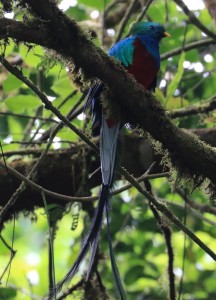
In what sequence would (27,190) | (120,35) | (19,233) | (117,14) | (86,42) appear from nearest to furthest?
(86,42)
(27,190)
(120,35)
(117,14)
(19,233)

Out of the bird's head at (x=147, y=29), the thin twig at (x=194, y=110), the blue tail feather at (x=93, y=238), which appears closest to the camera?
the blue tail feather at (x=93, y=238)

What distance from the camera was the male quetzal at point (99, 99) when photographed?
205 centimetres

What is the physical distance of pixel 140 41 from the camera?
302 cm

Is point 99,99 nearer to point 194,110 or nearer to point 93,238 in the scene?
point 93,238

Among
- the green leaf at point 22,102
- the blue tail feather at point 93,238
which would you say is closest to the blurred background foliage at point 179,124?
the green leaf at point 22,102

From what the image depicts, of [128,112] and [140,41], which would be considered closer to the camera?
[128,112]

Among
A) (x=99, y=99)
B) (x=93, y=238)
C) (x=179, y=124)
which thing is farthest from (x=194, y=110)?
(x=93, y=238)

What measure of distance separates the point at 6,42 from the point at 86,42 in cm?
26

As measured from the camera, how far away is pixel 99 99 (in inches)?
93.3

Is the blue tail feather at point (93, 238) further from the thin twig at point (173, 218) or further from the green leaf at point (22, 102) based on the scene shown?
the green leaf at point (22, 102)

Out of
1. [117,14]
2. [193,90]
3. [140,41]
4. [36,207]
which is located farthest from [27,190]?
[117,14]

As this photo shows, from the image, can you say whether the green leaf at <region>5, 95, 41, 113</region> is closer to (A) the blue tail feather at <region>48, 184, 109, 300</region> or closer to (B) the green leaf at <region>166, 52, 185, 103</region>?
(B) the green leaf at <region>166, 52, 185, 103</region>

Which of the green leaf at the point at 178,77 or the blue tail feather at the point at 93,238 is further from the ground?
the green leaf at the point at 178,77

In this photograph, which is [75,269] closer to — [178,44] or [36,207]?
[36,207]
